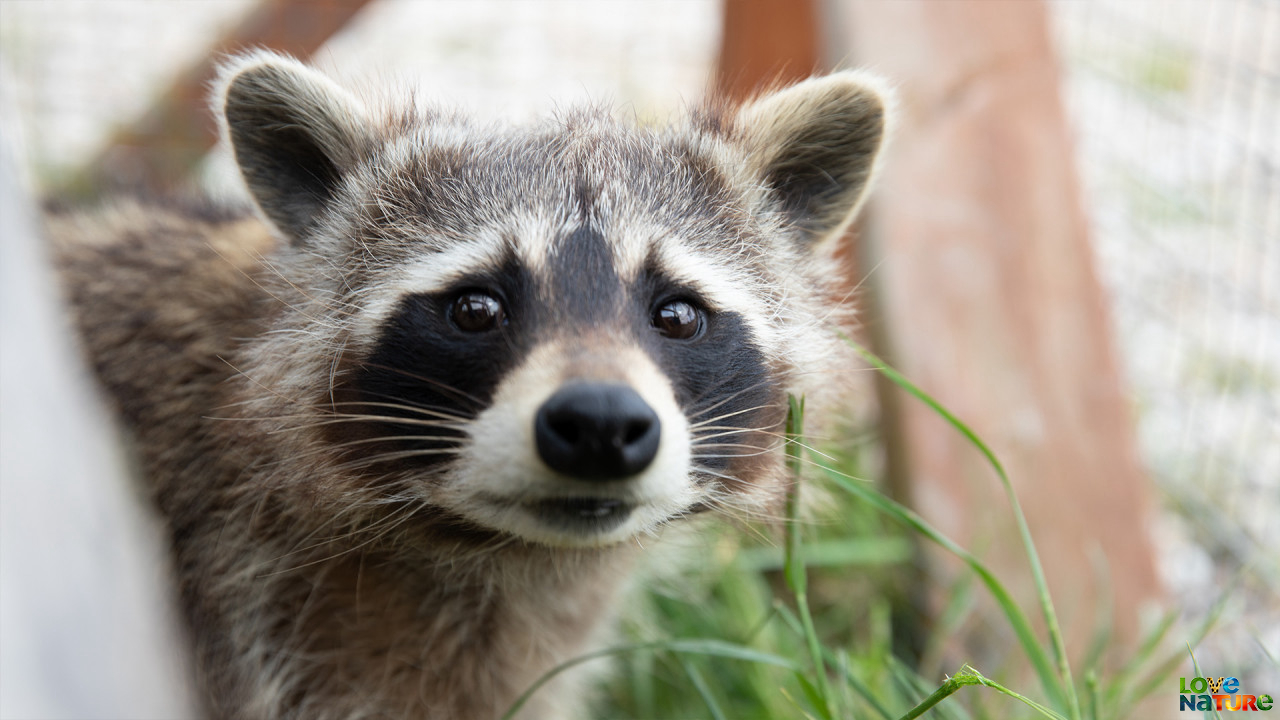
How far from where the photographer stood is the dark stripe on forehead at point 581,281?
2557mm

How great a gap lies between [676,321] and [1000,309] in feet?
9.19

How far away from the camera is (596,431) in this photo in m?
2.23

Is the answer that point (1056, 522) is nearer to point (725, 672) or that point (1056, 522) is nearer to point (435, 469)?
point (725, 672)

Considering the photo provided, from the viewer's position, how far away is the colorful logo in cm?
304

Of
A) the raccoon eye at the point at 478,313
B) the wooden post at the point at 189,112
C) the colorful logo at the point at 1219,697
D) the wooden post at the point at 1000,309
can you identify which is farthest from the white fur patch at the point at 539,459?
the wooden post at the point at 189,112

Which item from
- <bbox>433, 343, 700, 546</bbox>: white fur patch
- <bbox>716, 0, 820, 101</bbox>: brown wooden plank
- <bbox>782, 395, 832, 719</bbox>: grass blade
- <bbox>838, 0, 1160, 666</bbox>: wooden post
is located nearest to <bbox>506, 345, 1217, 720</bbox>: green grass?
<bbox>782, 395, 832, 719</bbox>: grass blade

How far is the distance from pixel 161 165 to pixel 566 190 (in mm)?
6065

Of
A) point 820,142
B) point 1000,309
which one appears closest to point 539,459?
point 820,142

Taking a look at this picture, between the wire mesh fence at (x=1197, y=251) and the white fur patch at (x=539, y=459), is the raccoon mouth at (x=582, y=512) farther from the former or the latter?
the wire mesh fence at (x=1197, y=251)

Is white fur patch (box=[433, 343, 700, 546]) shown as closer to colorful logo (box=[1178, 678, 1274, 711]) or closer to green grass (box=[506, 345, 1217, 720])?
green grass (box=[506, 345, 1217, 720])

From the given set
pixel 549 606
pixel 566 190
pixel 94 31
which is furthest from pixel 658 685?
pixel 94 31

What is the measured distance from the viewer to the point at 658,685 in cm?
459

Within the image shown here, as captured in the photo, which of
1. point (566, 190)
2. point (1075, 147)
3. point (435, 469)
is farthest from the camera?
point (1075, 147)

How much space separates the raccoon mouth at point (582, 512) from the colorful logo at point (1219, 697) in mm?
1820
